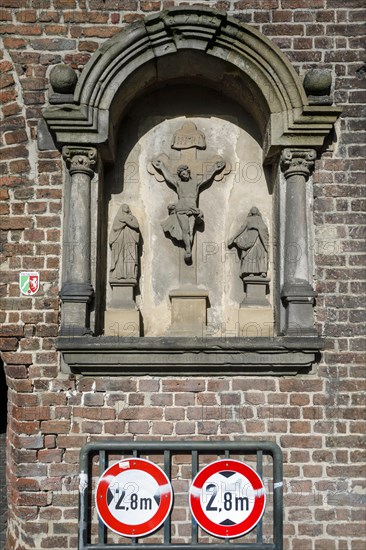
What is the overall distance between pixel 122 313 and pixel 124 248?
0.53m

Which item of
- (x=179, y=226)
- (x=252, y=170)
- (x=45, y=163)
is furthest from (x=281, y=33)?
(x=45, y=163)

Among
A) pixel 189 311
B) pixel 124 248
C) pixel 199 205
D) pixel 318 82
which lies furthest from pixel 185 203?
pixel 318 82

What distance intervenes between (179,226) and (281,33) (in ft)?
5.74

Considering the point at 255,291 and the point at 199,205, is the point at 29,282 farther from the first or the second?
the point at 255,291

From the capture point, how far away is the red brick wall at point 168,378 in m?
4.59

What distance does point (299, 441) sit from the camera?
462 cm

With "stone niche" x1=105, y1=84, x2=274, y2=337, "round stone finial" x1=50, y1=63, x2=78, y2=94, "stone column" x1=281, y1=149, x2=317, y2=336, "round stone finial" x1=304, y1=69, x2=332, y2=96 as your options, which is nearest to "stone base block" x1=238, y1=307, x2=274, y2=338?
"stone niche" x1=105, y1=84, x2=274, y2=337

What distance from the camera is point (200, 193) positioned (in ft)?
17.1

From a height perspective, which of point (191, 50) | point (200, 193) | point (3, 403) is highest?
Answer: point (191, 50)

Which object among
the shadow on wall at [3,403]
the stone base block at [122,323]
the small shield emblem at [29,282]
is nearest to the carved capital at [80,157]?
the small shield emblem at [29,282]

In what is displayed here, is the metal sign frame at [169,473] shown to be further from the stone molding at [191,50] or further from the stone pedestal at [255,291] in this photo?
the stone molding at [191,50]

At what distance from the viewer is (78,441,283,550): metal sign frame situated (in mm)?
4430

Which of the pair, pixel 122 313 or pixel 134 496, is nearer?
pixel 134 496

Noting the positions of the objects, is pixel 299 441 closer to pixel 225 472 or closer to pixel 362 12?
pixel 225 472
